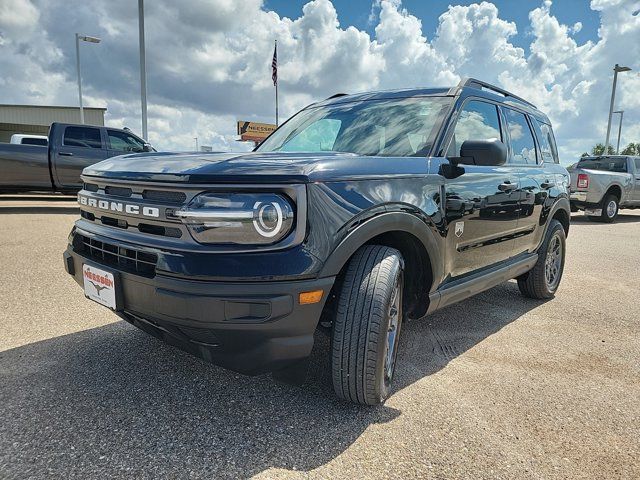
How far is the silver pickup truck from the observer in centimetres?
1185

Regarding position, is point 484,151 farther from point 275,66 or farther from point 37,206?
point 275,66

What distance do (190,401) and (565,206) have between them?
13.3ft

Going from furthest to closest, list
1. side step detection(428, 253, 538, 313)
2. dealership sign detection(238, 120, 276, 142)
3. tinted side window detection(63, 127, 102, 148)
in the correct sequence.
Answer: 1. dealership sign detection(238, 120, 276, 142)
2. tinted side window detection(63, 127, 102, 148)
3. side step detection(428, 253, 538, 313)

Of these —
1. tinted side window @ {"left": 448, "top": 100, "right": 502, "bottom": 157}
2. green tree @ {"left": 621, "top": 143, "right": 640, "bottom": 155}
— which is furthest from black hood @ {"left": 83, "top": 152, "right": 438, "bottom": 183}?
green tree @ {"left": 621, "top": 143, "right": 640, "bottom": 155}

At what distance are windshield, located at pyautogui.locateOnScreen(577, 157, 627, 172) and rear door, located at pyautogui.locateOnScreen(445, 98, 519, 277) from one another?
11.4m

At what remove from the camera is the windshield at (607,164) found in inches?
512

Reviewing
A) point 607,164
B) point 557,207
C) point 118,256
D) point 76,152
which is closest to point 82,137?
point 76,152

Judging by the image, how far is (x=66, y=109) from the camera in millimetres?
38750

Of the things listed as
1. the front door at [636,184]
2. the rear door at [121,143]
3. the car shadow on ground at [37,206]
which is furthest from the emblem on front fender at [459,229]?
the front door at [636,184]

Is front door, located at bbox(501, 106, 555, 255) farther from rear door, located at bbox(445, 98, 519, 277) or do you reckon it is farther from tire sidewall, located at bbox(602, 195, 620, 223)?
tire sidewall, located at bbox(602, 195, 620, 223)

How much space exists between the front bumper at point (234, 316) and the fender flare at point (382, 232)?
0.09 m

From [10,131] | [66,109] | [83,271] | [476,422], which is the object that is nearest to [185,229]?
[83,271]

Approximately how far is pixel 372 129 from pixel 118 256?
1725mm

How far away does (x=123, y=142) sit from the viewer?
10.7 metres
